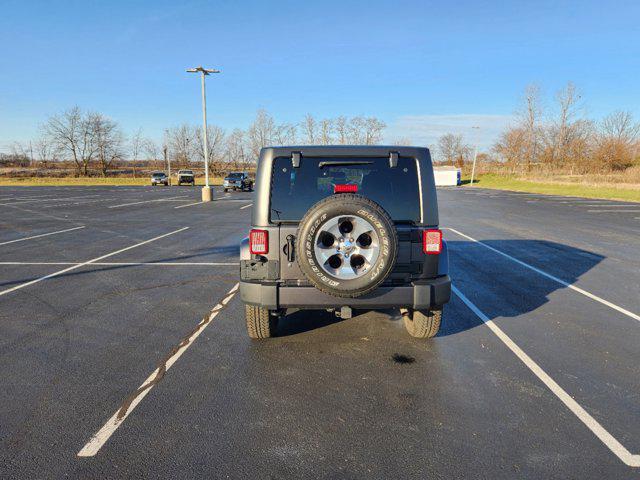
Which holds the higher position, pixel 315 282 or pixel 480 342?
pixel 315 282

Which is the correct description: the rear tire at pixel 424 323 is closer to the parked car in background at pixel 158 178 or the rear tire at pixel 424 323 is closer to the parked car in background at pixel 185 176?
the parked car in background at pixel 185 176

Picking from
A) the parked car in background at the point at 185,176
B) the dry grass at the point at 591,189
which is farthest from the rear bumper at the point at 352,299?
the parked car in background at the point at 185,176

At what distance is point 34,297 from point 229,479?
5.38m

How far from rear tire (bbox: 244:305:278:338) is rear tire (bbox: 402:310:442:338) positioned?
5.37 ft

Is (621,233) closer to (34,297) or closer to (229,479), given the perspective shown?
(229,479)

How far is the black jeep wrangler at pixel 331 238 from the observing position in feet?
12.4

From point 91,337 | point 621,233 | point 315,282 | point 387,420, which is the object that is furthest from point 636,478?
point 621,233

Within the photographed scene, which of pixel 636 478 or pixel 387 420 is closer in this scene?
pixel 636 478

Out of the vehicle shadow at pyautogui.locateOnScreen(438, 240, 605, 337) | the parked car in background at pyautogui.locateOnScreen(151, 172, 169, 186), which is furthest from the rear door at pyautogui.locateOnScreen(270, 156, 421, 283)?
the parked car in background at pyautogui.locateOnScreen(151, 172, 169, 186)

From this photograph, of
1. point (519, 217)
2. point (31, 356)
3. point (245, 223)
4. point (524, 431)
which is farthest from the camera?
point (519, 217)

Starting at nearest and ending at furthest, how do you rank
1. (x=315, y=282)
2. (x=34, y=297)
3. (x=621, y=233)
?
(x=315, y=282) < (x=34, y=297) < (x=621, y=233)

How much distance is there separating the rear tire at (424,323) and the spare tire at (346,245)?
120 cm

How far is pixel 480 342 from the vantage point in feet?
15.0

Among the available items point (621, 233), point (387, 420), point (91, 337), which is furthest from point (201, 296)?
point (621, 233)
